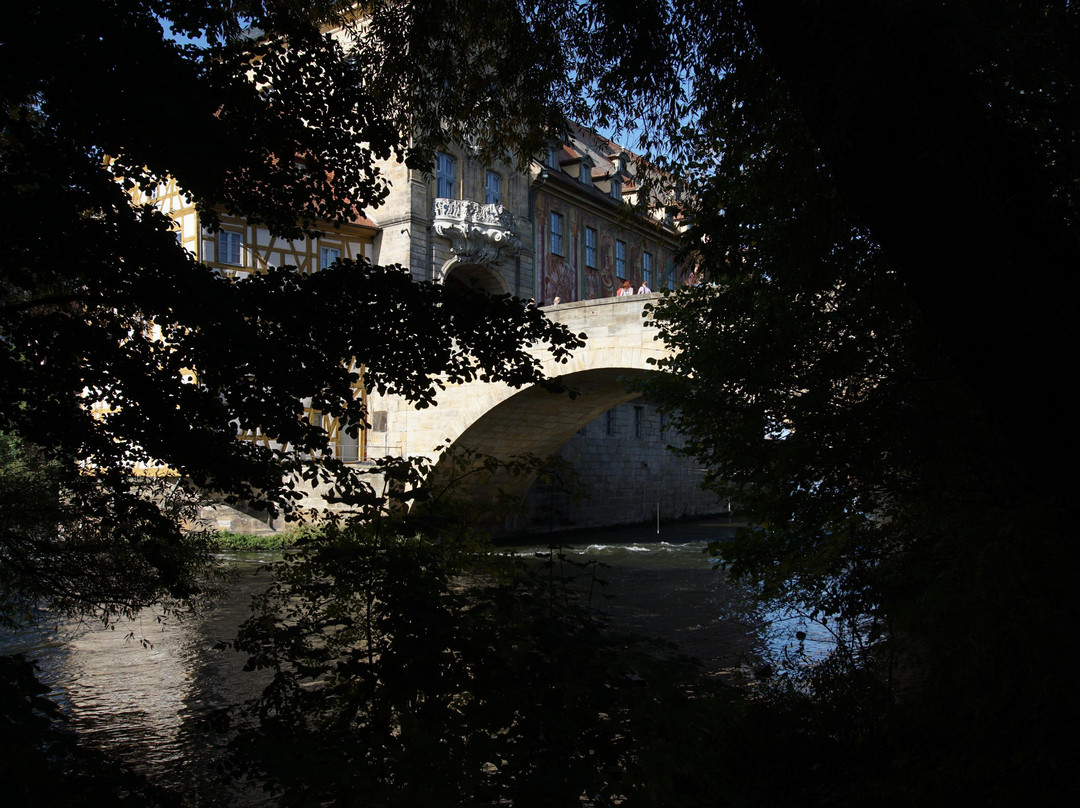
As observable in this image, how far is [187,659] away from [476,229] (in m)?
11.9

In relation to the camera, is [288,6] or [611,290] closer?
[288,6]

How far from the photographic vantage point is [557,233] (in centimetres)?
2108

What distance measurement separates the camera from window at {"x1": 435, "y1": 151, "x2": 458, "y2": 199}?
17.8 meters

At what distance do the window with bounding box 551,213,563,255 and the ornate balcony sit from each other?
6.55 ft

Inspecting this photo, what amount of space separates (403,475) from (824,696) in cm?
296

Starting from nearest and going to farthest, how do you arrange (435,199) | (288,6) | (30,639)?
(288,6) < (30,639) < (435,199)

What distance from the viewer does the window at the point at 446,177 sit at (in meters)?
17.8

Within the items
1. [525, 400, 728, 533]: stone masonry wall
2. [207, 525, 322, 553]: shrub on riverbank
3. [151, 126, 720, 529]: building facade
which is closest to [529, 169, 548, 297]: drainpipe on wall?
[151, 126, 720, 529]: building facade

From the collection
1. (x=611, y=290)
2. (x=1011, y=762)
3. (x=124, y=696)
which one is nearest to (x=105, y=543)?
(x=124, y=696)

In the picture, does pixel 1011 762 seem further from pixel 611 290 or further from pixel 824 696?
pixel 611 290

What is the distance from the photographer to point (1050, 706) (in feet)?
9.53

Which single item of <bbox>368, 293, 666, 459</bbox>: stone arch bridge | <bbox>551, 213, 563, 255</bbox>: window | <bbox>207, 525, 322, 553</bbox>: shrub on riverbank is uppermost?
<bbox>551, 213, 563, 255</bbox>: window

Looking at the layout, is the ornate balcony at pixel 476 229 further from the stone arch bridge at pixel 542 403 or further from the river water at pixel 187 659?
the river water at pixel 187 659

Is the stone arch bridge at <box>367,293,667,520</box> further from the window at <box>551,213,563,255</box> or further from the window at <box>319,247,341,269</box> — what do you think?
the window at <box>551,213,563,255</box>
